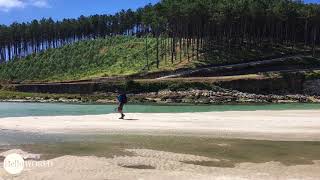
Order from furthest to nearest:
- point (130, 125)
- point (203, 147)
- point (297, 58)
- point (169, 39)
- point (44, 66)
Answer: point (44, 66), point (169, 39), point (297, 58), point (130, 125), point (203, 147)

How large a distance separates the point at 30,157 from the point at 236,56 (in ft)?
350

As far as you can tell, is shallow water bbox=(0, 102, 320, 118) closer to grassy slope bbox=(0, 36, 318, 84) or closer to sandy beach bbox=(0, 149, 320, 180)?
sandy beach bbox=(0, 149, 320, 180)

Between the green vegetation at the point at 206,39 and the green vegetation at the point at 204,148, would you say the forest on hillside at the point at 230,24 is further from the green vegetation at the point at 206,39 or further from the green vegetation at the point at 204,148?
the green vegetation at the point at 204,148

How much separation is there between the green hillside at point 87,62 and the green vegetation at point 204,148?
91.8 meters

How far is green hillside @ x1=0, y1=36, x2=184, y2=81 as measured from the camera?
133 meters

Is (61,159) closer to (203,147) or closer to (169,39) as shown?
(203,147)

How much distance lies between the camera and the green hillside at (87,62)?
5246 inches

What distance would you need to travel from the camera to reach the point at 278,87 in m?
96.8

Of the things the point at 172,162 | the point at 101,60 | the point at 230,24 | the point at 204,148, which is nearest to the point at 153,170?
the point at 172,162

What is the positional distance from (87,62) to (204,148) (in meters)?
131

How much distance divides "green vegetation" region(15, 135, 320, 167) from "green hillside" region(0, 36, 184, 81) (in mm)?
91773

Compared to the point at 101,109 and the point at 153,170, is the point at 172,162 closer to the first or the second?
the point at 153,170

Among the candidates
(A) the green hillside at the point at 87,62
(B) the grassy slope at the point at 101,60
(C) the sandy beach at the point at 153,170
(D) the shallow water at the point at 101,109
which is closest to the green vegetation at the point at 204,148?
(C) the sandy beach at the point at 153,170

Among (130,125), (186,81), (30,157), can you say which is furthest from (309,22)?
(30,157)
